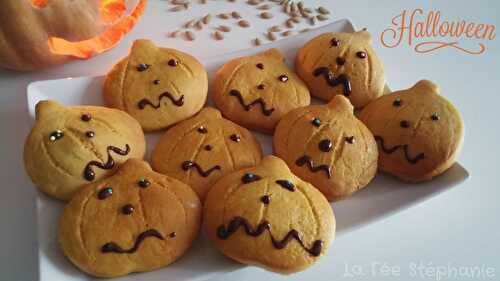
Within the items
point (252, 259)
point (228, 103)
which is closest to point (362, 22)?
point (228, 103)

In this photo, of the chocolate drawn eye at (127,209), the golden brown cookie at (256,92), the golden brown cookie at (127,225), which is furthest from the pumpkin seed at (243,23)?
the chocolate drawn eye at (127,209)

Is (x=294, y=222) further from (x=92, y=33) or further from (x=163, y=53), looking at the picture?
(x=92, y=33)

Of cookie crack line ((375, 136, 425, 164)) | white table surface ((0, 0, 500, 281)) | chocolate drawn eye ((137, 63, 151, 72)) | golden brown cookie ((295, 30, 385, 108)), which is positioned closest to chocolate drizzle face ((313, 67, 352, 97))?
golden brown cookie ((295, 30, 385, 108))

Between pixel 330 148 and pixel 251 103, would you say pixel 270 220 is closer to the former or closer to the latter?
pixel 330 148

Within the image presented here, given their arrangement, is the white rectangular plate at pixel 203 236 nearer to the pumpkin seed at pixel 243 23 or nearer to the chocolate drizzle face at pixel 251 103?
the chocolate drizzle face at pixel 251 103

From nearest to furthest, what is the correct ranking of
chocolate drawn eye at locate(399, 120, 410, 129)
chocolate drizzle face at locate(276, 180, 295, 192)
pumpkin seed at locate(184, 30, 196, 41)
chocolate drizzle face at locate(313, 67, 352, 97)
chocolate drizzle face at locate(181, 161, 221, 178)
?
chocolate drizzle face at locate(276, 180, 295, 192)
chocolate drizzle face at locate(181, 161, 221, 178)
chocolate drawn eye at locate(399, 120, 410, 129)
chocolate drizzle face at locate(313, 67, 352, 97)
pumpkin seed at locate(184, 30, 196, 41)

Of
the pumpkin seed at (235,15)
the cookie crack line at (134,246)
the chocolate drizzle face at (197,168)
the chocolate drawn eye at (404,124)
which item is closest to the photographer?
the cookie crack line at (134,246)

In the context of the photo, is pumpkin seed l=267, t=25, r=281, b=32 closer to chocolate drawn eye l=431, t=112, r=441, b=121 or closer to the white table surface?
the white table surface

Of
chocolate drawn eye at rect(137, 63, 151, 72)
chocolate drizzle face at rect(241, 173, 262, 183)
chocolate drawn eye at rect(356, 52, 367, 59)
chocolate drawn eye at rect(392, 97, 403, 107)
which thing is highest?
chocolate drawn eye at rect(356, 52, 367, 59)
